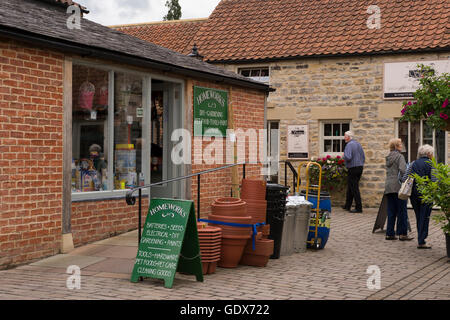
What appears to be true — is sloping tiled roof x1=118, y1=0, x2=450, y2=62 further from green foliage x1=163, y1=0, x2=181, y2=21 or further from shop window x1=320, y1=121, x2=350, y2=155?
green foliage x1=163, y1=0, x2=181, y2=21

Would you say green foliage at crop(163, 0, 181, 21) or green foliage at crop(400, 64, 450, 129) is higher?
green foliage at crop(163, 0, 181, 21)

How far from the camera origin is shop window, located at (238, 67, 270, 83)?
17998mm

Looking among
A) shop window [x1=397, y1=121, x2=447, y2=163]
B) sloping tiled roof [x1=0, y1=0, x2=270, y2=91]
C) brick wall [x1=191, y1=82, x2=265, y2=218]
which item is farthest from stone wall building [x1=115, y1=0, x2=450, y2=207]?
sloping tiled roof [x1=0, y1=0, x2=270, y2=91]

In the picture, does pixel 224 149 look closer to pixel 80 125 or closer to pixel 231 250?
pixel 80 125

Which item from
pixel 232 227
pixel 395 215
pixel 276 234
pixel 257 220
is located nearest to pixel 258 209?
pixel 257 220

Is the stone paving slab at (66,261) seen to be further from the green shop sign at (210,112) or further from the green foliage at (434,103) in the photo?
the green foliage at (434,103)

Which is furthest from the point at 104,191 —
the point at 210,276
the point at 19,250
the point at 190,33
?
the point at 190,33

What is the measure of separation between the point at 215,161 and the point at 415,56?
21.9 feet

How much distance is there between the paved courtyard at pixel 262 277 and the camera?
264 inches

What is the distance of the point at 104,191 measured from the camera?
9.91 m

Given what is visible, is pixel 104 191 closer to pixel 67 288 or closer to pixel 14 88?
pixel 14 88

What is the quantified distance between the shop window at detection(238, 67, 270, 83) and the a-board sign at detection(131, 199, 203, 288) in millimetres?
10910

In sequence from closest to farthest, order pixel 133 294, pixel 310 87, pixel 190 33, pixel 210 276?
→ pixel 133 294 < pixel 210 276 < pixel 310 87 < pixel 190 33

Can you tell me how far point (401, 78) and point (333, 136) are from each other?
2.33 meters
